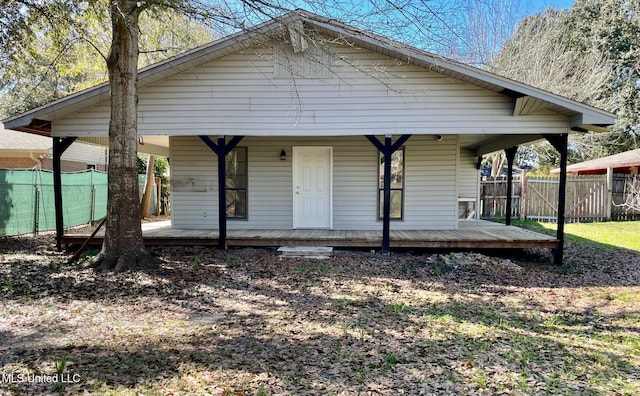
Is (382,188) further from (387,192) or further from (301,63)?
(301,63)

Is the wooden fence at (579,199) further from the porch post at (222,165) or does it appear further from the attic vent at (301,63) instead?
the porch post at (222,165)

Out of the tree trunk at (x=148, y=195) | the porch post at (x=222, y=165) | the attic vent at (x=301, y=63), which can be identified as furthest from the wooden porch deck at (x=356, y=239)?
the tree trunk at (x=148, y=195)

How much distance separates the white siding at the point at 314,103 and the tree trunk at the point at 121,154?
1562 millimetres

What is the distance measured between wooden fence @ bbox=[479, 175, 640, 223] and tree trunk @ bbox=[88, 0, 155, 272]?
14.0 metres

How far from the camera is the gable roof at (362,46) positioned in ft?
21.4

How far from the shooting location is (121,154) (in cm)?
599

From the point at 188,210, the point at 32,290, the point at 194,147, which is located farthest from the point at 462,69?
the point at 32,290

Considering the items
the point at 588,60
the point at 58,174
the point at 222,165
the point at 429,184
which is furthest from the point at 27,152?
the point at 588,60

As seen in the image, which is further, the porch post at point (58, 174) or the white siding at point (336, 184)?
the white siding at point (336, 184)

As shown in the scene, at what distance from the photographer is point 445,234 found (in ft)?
26.8

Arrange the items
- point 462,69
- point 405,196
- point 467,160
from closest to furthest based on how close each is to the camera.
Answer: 1. point 462,69
2. point 405,196
3. point 467,160

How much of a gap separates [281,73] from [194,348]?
569 centimetres

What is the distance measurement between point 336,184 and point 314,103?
2247 mm

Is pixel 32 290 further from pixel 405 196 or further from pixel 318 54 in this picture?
pixel 405 196
